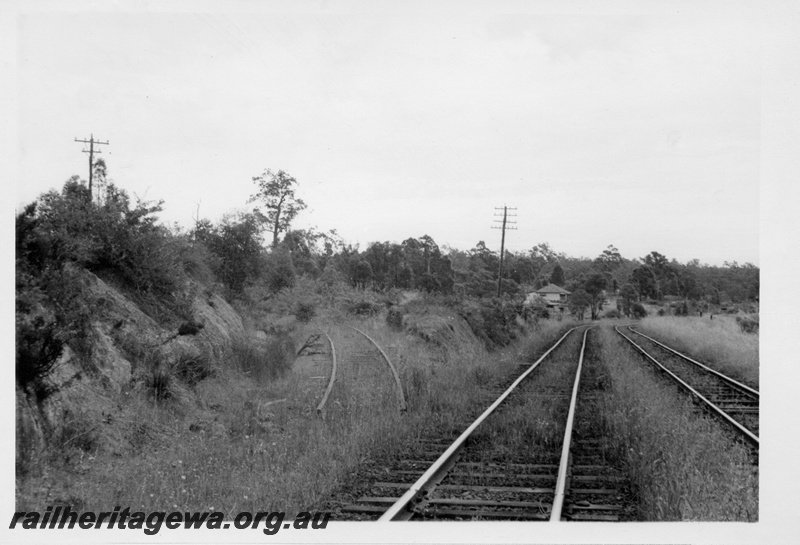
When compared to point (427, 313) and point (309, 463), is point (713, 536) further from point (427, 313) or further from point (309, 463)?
point (427, 313)

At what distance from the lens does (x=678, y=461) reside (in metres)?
6.55

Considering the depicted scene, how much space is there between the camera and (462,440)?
24.3 ft

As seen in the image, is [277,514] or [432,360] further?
[432,360]

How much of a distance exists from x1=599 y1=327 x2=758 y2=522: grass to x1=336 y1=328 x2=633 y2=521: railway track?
0.72 feet

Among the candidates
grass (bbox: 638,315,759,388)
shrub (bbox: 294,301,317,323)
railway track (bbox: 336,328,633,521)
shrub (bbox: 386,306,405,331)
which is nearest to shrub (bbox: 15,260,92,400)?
railway track (bbox: 336,328,633,521)

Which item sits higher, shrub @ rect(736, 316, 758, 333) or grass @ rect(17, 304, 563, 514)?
shrub @ rect(736, 316, 758, 333)

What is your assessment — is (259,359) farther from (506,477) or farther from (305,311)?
(305,311)

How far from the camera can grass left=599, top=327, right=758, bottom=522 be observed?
17.5 ft

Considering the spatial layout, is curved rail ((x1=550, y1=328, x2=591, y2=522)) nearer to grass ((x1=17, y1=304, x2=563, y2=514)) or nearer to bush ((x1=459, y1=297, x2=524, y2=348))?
grass ((x1=17, y1=304, x2=563, y2=514))

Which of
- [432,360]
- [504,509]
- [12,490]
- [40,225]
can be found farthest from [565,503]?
[432,360]

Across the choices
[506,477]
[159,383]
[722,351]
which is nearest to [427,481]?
[506,477]

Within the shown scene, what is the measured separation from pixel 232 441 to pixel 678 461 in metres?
4.96

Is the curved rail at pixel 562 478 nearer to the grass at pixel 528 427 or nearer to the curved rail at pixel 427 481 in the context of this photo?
the grass at pixel 528 427

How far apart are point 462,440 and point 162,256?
262 inches
